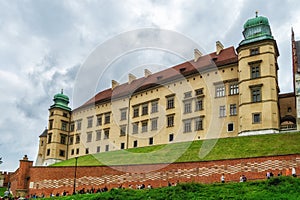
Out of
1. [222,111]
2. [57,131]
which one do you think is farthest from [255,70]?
[57,131]

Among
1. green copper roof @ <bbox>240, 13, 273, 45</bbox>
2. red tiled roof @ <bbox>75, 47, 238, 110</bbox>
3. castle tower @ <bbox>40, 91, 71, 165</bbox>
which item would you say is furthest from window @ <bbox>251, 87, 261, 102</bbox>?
castle tower @ <bbox>40, 91, 71, 165</bbox>

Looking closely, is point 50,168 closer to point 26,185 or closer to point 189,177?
point 26,185

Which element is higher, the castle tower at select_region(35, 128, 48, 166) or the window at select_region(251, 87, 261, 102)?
the window at select_region(251, 87, 261, 102)

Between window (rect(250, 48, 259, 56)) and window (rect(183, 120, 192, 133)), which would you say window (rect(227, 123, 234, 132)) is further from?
window (rect(250, 48, 259, 56))

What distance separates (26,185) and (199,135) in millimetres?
20596

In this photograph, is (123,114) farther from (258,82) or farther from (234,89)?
(258,82)

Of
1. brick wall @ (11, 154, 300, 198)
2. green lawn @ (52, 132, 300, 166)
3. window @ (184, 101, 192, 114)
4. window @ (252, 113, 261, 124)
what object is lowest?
brick wall @ (11, 154, 300, 198)

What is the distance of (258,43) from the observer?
→ 47500 mm

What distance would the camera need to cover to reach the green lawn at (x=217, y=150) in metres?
37.1

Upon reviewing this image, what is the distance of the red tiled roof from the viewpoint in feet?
173

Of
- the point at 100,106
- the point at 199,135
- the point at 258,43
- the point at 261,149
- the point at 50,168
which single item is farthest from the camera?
the point at 100,106

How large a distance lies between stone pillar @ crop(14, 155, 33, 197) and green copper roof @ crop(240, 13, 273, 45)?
2792 centimetres

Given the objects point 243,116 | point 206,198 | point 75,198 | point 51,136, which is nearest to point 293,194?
point 206,198

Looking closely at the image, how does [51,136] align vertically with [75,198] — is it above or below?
above
